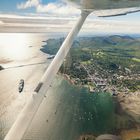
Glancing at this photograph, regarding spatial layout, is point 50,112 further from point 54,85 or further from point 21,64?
point 21,64

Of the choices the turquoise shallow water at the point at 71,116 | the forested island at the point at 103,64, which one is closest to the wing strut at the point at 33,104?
the turquoise shallow water at the point at 71,116

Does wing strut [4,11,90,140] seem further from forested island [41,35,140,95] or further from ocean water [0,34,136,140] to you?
forested island [41,35,140,95]

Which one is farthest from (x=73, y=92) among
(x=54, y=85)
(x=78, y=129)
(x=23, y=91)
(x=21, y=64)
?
(x=21, y=64)

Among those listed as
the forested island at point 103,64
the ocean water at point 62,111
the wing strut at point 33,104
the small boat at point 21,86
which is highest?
the wing strut at point 33,104

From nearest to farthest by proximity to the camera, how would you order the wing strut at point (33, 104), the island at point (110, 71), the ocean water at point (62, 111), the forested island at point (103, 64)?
1. the wing strut at point (33, 104)
2. the ocean water at point (62, 111)
3. the island at point (110, 71)
4. the forested island at point (103, 64)

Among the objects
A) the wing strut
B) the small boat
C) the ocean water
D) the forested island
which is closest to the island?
the forested island

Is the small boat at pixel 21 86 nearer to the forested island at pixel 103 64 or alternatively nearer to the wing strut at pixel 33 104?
the forested island at pixel 103 64

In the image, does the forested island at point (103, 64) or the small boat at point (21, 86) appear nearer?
the small boat at point (21, 86)

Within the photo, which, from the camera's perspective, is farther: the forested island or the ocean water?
the forested island
